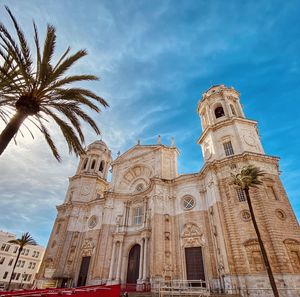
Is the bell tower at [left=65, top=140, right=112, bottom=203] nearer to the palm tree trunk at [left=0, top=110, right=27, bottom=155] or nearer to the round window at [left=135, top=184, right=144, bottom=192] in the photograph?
the round window at [left=135, top=184, right=144, bottom=192]

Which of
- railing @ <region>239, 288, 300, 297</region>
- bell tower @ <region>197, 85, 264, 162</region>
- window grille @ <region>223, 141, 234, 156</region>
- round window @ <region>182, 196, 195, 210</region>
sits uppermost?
bell tower @ <region>197, 85, 264, 162</region>

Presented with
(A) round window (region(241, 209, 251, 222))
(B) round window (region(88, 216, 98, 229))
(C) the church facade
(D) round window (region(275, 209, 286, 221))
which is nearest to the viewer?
(C) the church facade

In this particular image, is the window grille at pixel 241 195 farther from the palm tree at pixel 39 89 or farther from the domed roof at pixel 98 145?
the domed roof at pixel 98 145

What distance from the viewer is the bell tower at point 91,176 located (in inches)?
1347

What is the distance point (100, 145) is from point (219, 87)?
2413cm

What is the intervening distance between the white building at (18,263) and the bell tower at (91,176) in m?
25.9

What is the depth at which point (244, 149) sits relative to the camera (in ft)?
73.5

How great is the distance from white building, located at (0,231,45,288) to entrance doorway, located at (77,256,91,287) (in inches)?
1122

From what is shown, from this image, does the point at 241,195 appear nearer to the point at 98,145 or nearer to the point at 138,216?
the point at 138,216

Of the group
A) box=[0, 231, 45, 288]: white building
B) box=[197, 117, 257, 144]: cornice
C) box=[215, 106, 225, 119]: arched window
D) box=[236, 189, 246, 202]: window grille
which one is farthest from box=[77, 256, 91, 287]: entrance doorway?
box=[0, 231, 45, 288]: white building

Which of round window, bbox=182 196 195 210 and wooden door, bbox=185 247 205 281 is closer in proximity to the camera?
wooden door, bbox=185 247 205 281

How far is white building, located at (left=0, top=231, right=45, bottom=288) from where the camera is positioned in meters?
44.7

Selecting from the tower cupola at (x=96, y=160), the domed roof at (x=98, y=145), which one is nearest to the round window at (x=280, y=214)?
the tower cupola at (x=96, y=160)

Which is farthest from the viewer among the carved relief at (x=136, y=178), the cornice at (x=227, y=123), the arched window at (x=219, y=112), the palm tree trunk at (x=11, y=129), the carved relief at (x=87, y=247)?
the carved relief at (x=136, y=178)
